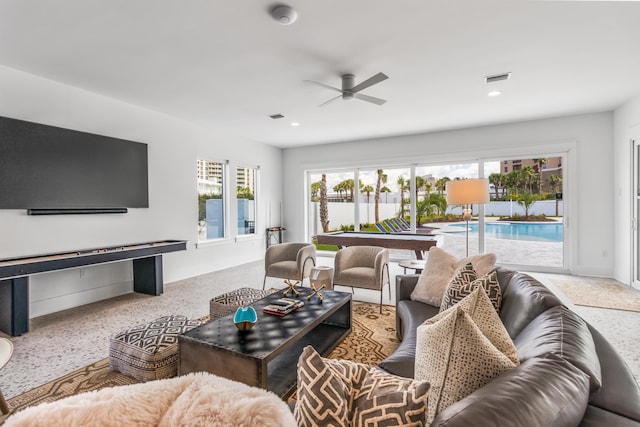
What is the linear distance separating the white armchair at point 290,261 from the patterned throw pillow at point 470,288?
89.4 inches

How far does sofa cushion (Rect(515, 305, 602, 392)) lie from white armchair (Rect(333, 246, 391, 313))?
6.98 ft

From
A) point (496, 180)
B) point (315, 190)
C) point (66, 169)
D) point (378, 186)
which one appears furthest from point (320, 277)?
point (315, 190)

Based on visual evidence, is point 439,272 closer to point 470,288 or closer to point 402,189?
point 470,288

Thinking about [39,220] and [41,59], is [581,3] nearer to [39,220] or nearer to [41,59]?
[41,59]

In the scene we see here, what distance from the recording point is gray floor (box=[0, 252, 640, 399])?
2.35 meters

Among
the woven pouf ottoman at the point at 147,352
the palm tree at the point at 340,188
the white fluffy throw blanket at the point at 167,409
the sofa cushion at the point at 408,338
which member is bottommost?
the woven pouf ottoman at the point at 147,352

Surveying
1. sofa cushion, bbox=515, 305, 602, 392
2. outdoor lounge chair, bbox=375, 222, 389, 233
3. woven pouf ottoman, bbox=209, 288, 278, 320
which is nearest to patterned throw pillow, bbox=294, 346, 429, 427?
sofa cushion, bbox=515, 305, 602, 392

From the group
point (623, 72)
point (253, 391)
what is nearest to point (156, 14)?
point (253, 391)

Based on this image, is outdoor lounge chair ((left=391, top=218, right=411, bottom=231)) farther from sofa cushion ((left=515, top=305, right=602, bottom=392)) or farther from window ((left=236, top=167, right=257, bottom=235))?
sofa cushion ((left=515, top=305, right=602, bottom=392))

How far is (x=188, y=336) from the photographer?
1937 mm

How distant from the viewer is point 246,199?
21.9 ft

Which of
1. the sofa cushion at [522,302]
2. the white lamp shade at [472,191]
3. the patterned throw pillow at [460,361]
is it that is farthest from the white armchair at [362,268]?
the patterned throw pillow at [460,361]

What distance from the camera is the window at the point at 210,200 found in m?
5.64

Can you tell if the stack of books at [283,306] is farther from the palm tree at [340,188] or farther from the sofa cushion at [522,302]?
the palm tree at [340,188]
